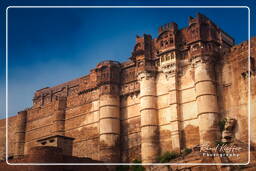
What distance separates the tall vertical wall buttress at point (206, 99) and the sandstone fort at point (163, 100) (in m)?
Result: 0.05

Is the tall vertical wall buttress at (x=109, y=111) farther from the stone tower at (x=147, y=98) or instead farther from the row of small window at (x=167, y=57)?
the row of small window at (x=167, y=57)

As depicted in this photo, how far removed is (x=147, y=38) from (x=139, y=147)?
635 cm

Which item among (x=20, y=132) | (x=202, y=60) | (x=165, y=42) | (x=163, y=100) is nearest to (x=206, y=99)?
(x=202, y=60)

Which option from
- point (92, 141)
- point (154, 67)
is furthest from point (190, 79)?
point (92, 141)

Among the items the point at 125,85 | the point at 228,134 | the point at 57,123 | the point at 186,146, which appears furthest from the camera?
the point at 57,123

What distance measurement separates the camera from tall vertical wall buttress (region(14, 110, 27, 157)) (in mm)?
31438

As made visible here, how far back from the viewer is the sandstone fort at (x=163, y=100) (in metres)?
21.6

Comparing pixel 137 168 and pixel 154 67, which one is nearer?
pixel 137 168

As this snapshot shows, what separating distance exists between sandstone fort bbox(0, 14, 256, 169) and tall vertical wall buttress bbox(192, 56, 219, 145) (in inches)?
1.9

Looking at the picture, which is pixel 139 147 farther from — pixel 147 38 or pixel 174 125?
pixel 147 38

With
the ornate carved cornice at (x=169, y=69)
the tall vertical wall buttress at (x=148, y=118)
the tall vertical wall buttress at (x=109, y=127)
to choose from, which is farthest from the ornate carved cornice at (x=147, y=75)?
the tall vertical wall buttress at (x=109, y=127)

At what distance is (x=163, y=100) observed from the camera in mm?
24609

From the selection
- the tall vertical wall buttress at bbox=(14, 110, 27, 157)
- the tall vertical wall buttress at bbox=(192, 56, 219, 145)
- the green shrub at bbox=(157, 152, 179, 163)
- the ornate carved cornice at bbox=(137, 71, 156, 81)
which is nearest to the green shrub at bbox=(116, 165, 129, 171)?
the green shrub at bbox=(157, 152, 179, 163)

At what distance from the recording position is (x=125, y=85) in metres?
27.0
